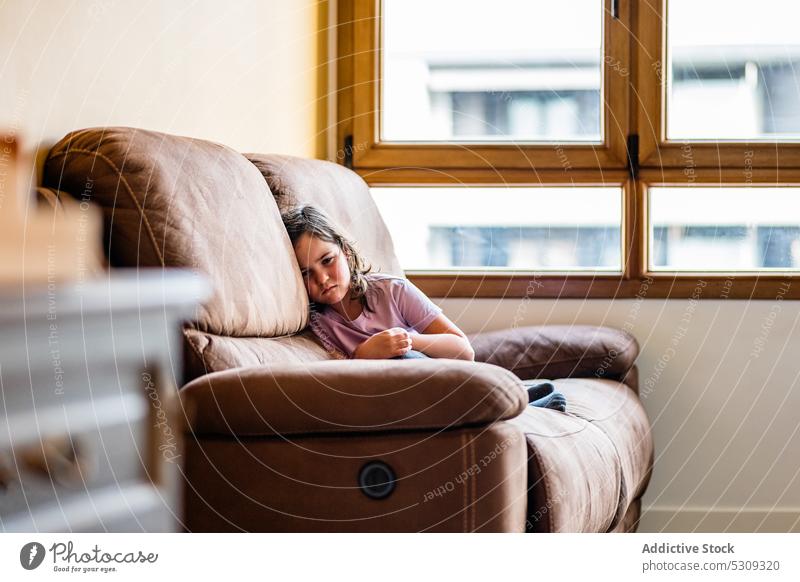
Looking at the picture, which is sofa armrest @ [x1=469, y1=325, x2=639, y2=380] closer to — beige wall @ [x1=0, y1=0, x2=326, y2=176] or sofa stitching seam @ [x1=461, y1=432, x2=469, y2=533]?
beige wall @ [x1=0, y1=0, x2=326, y2=176]

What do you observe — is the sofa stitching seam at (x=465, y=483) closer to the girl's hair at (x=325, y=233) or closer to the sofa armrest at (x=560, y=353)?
the girl's hair at (x=325, y=233)

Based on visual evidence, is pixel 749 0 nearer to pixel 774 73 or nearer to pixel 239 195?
pixel 774 73

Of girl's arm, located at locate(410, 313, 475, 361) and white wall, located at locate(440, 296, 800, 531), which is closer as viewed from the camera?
girl's arm, located at locate(410, 313, 475, 361)

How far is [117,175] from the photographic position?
4.29 feet

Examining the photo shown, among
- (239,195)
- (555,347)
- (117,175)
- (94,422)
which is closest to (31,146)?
(117,175)

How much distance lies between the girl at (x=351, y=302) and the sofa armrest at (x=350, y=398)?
53cm

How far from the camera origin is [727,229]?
2.58 m

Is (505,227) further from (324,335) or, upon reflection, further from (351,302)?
(324,335)

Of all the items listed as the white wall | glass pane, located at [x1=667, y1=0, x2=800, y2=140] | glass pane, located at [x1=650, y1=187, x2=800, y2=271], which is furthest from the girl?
glass pane, located at [x1=667, y1=0, x2=800, y2=140]

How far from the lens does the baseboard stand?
97.0 inches

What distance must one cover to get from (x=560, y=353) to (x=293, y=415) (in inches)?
45.0

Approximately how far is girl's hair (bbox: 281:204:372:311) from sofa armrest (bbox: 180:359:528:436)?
607 millimetres

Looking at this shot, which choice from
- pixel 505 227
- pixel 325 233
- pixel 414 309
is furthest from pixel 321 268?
pixel 505 227

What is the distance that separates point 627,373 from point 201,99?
116cm
